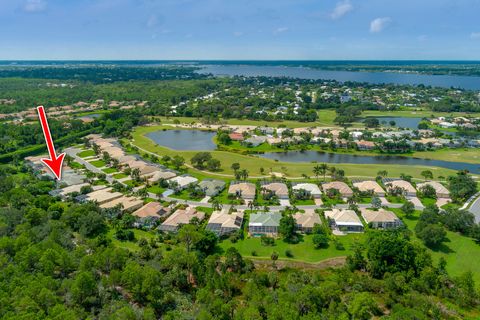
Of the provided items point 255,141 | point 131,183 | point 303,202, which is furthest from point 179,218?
point 255,141

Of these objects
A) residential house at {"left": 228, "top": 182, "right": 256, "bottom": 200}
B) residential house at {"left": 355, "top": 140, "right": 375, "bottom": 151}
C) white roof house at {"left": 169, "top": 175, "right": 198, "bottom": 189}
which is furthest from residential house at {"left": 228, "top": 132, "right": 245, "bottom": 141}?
residential house at {"left": 228, "top": 182, "right": 256, "bottom": 200}

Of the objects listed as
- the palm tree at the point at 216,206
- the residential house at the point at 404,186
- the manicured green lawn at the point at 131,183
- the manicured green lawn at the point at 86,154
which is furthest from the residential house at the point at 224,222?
the manicured green lawn at the point at 86,154

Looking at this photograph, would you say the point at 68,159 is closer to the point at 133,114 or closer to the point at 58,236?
the point at 58,236

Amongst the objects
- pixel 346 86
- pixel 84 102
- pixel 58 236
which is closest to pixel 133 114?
pixel 84 102

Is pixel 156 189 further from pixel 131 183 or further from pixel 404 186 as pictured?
pixel 404 186

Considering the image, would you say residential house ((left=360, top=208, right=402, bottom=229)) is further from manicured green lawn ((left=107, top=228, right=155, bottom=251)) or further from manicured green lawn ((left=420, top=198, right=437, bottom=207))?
manicured green lawn ((left=107, top=228, right=155, bottom=251))

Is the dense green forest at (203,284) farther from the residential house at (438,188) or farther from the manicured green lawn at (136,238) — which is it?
the residential house at (438,188)
